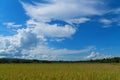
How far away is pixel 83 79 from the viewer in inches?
748

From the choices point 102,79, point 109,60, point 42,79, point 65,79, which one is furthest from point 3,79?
point 109,60

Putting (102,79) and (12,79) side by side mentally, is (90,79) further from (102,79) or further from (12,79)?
(12,79)

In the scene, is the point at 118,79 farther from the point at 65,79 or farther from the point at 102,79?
the point at 65,79

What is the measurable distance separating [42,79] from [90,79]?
3834 millimetres

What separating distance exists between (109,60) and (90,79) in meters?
121

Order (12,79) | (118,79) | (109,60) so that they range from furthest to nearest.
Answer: (109,60) → (118,79) → (12,79)

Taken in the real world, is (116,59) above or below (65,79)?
above

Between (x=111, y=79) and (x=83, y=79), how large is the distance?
2223 mm

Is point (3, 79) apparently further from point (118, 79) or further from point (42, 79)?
point (118, 79)

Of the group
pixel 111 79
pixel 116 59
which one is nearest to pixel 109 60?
pixel 116 59

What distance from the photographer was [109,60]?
137 m

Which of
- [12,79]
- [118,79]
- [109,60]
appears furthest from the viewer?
[109,60]

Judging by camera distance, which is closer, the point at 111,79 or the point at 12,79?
the point at 12,79

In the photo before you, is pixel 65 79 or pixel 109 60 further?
pixel 109 60
